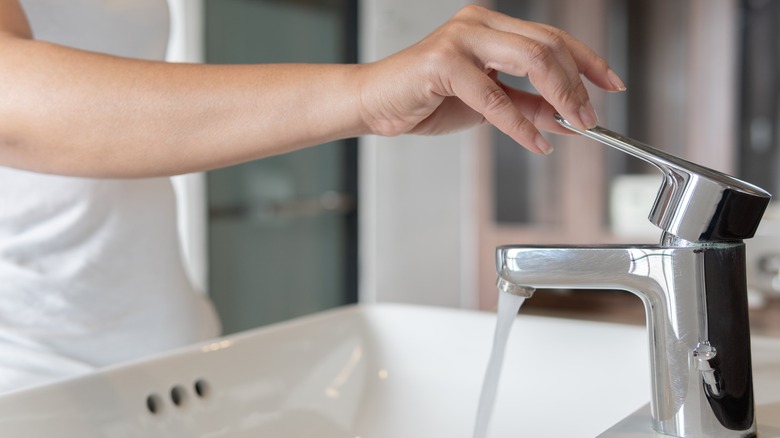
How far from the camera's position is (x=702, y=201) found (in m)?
0.46

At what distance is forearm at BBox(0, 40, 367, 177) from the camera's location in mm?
497

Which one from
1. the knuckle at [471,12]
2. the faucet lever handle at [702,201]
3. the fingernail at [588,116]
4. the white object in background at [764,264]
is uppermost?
the knuckle at [471,12]

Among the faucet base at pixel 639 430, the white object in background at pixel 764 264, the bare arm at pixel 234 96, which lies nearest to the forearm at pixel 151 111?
the bare arm at pixel 234 96

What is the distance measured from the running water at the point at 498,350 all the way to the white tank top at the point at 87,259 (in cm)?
32

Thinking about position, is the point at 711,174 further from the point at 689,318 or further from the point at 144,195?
the point at 144,195

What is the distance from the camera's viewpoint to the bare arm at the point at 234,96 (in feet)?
1.60

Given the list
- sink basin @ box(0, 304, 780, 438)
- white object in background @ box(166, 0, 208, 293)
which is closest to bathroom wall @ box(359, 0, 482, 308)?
white object in background @ box(166, 0, 208, 293)

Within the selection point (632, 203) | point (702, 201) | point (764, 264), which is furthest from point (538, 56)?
point (632, 203)

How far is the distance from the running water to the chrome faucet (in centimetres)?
3

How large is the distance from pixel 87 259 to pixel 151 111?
272mm

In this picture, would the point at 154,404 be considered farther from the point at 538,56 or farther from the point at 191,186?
the point at 191,186

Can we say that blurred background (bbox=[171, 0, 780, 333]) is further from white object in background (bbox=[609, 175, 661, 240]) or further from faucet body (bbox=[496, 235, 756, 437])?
faucet body (bbox=[496, 235, 756, 437])

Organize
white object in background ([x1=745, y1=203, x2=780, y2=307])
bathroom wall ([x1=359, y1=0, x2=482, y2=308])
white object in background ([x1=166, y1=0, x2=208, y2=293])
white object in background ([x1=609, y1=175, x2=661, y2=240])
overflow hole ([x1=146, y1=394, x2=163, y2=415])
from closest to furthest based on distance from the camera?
overflow hole ([x1=146, y1=394, x2=163, y2=415]), white object in background ([x1=745, y1=203, x2=780, y2=307]), white object in background ([x1=166, y1=0, x2=208, y2=293]), white object in background ([x1=609, y1=175, x2=661, y2=240]), bathroom wall ([x1=359, y1=0, x2=482, y2=308])

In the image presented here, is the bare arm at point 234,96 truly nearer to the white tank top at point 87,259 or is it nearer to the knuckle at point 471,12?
→ the knuckle at point 471,12
